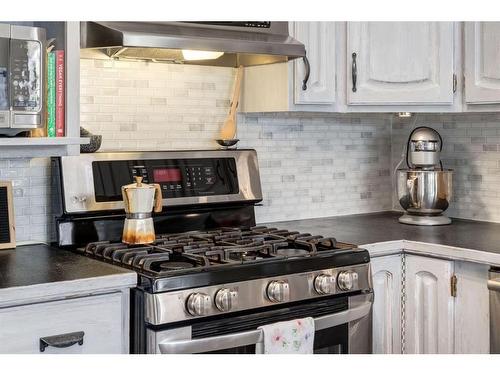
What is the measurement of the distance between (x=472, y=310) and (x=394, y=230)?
531 millimetres

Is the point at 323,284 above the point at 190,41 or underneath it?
underneath

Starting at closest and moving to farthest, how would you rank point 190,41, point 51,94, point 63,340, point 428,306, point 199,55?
point 63,340, point 51,94, point 190,41, point 428,306, point 199,55

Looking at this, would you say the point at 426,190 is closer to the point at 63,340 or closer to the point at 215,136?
the point at 215,136

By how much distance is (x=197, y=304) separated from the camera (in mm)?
2191

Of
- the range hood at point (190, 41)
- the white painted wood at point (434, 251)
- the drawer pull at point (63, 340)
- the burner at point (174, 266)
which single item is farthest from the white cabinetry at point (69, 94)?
the white painted wood at point (434, 251)

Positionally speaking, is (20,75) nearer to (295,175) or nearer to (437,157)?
(295,175)

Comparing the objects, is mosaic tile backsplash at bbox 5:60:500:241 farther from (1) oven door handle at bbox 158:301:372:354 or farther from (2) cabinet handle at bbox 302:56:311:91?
(1) oven door handle at bbox 158:301:372:354

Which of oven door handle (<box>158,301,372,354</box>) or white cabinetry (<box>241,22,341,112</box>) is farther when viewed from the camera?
white cabinetry (<box>241,22,341,112</box>)

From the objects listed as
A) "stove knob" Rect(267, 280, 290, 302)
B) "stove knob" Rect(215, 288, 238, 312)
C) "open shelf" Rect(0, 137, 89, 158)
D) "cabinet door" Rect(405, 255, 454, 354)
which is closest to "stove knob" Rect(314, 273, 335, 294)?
"stove knob" Rect(267, 280, 290, 302)

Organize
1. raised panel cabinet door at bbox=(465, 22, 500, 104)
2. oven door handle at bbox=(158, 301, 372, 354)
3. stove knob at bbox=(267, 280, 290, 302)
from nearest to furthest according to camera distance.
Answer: oven door handle at bbox=(158, 301, 372, 354)
stove knob at bbox=(267, 280, 290, 302)
raised panel cabinet door at bbox=(465, 22, 500, 104)

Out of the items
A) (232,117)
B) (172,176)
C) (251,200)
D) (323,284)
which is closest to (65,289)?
(323,284)

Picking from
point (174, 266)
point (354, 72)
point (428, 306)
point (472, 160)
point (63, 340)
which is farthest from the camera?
point (472, 160)

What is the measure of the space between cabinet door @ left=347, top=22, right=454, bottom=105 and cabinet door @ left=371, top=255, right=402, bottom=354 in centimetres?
67

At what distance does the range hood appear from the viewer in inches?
99.0
